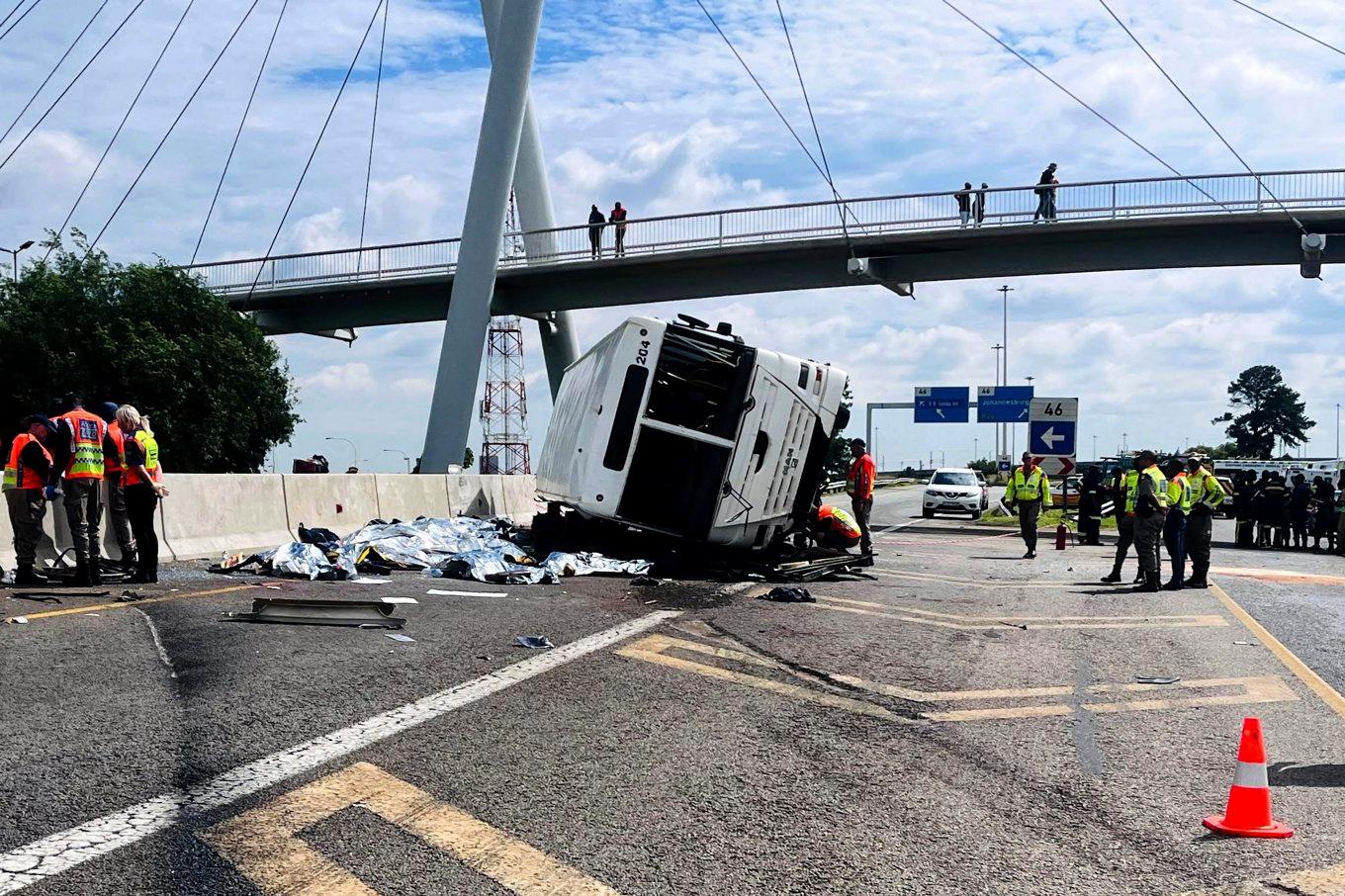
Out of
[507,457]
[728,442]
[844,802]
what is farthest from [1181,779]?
[507,457]

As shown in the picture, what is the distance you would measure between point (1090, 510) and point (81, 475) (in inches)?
833

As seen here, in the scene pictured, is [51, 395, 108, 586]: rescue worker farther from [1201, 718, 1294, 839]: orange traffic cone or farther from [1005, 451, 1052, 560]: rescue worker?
[1005, 451, 1052, 560]: rescue worker

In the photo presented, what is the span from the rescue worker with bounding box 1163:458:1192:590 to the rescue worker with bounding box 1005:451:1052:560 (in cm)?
481

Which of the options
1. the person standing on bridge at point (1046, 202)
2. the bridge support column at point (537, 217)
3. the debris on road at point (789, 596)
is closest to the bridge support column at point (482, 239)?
the bridge support column at point (537, 217)

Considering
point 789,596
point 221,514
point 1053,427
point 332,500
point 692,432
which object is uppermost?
point 1053,427

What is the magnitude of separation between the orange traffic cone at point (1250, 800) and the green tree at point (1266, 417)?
15323cm

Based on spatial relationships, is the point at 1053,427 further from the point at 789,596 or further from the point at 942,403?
the point at 942,403

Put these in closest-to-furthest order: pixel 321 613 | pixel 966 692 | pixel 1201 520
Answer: pixel 966 692 < pixel 321 613 < pixel 1201 520

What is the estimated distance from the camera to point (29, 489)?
470 inches

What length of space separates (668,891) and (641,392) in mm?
10053

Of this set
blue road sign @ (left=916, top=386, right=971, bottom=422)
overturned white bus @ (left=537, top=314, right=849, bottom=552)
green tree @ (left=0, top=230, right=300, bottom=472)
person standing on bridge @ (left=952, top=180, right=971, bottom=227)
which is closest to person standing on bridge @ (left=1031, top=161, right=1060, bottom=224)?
person standing on bridge @ (left=952, top=180, right=971, bottom=227)

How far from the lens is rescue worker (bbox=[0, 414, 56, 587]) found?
11.8 metres

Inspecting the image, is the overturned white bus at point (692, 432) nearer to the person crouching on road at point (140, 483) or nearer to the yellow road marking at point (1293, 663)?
the person crouching on road at point (140, 483)

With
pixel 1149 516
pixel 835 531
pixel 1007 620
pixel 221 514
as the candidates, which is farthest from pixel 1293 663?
pixel 221 514
